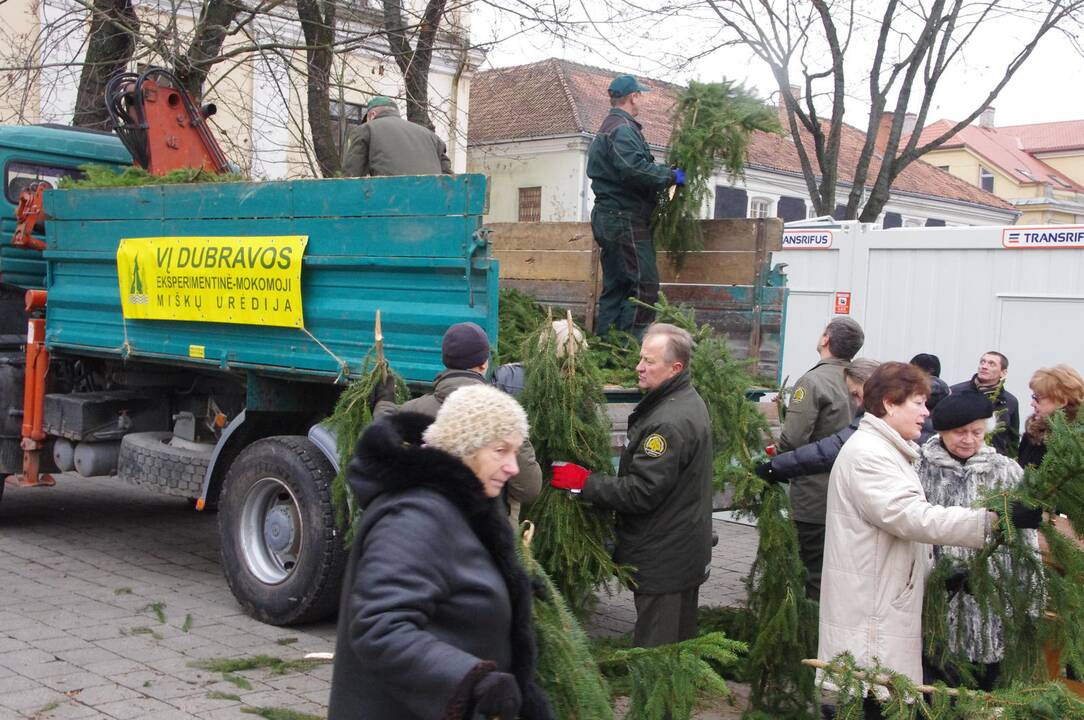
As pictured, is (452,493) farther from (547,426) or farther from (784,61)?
(784,61)

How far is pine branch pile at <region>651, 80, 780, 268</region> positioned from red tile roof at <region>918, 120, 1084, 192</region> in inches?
1865

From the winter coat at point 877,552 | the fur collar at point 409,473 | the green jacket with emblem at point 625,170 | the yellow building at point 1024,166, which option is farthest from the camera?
the yellow building at point 1024,166

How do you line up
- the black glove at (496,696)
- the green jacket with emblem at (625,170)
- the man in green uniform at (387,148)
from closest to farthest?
the black glove at (496,696) → the green jacket with emblem at (625,170) → the man in green uniform at (387,148)

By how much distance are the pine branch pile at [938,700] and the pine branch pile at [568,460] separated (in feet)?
3.55

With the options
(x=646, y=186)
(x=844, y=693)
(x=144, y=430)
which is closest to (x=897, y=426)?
(x=844, y=693)

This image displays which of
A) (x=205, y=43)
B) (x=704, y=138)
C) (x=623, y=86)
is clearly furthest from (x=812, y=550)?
(x=205, y=43)

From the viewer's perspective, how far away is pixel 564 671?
3090 mm

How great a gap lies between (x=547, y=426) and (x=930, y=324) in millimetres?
7984

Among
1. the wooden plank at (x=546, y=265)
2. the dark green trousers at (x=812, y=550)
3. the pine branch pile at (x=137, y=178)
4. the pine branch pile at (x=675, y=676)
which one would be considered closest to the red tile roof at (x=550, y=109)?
the pine branch pile at (x=137, y=178)

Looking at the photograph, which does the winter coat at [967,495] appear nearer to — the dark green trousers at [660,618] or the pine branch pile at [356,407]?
the dark green trousers at [660,618]

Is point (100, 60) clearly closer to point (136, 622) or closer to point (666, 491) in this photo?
point (136, 622)

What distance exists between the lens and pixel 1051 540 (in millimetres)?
3738

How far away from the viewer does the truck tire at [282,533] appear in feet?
19.8

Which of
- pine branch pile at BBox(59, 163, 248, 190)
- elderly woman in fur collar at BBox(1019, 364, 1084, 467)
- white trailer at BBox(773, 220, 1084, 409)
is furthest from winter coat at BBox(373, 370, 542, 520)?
white trailer at BBox(773, 220, 1084, 409)
